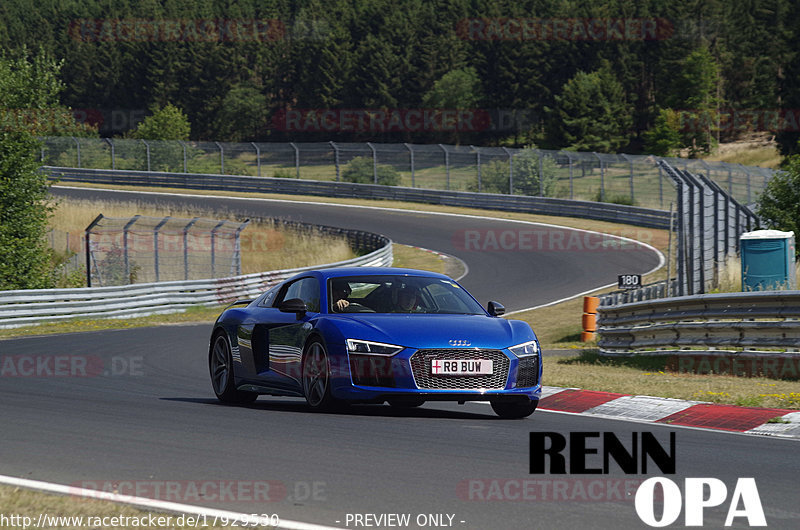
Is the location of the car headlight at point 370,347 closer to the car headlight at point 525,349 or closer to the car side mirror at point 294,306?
the car side mirror at point 294,306

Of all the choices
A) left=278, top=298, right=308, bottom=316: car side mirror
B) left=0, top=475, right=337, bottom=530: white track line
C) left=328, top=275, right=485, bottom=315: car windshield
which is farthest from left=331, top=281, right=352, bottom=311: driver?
left=0, top=475, right=337, bottom=530: white track line

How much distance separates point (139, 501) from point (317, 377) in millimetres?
3860

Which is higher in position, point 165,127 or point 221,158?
point 165,127

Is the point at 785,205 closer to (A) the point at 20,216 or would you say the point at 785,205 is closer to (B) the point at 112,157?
(A) the point at 20,216

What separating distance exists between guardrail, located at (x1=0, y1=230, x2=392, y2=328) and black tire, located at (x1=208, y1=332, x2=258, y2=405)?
48.8 ft

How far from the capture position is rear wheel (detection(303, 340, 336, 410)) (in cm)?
937

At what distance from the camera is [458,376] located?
9102 mm

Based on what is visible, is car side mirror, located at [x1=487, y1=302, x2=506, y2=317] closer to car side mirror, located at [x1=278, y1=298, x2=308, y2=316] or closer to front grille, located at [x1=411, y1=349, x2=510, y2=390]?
front grille, located at [x1=411, y1=349, x2=510, y2=390]

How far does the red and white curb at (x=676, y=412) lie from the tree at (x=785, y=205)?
13636 millimetres

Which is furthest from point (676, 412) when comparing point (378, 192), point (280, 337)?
point (378, 192)

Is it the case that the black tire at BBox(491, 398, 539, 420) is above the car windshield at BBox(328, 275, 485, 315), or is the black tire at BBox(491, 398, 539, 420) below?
below

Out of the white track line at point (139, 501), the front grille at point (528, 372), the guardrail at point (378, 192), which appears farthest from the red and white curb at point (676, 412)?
the guardrail at point (378, 192)

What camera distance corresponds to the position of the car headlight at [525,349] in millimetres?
9375

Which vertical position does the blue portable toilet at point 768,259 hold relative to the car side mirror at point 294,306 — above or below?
below
